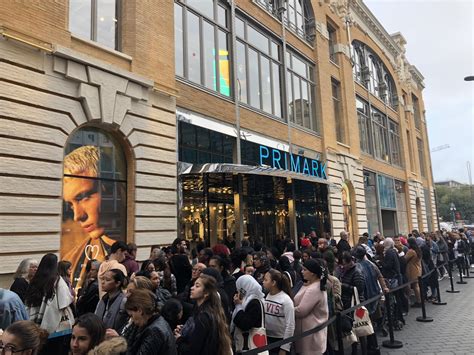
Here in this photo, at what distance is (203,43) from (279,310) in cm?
1153

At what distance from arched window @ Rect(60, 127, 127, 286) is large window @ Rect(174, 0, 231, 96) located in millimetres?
4292

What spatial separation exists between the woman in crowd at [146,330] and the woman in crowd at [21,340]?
713 mm

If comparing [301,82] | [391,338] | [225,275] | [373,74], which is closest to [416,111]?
[373,74]

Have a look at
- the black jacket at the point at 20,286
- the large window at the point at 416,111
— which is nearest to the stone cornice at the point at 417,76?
the large window at the point at 416,111

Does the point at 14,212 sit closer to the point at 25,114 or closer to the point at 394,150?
the point at 25,114

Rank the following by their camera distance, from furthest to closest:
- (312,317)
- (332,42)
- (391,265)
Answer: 1. (332,42)
2. (391,265)
3. (312,317)

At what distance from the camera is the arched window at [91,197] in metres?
8.98

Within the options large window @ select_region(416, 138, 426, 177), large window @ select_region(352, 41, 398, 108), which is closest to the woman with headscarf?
large window @ select_region(352, 41, 398, 108)

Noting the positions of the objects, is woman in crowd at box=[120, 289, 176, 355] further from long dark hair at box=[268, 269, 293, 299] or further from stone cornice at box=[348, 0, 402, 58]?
stone cornice at box=[348, 0, 402, 58]

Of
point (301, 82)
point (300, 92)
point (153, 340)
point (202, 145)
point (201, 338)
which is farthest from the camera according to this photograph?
point (301, 82)

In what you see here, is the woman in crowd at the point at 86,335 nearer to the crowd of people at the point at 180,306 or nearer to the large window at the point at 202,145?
the crowd of people at the point at 180,306

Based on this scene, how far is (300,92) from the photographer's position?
20.3 m

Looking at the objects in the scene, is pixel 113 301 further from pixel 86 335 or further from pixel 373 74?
pixel 373 74

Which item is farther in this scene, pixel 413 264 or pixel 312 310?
pixel 413 264
